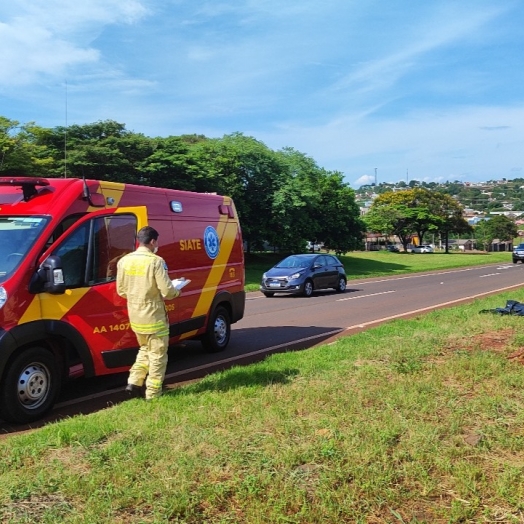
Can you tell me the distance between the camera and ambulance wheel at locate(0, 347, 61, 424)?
5516 millimetres

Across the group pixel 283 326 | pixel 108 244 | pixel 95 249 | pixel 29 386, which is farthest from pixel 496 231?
pixel 29 386

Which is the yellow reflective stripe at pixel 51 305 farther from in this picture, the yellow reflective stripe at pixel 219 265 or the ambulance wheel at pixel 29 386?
the yellow reflective stripe at pixel 219 265

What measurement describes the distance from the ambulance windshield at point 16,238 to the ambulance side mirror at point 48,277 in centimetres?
22

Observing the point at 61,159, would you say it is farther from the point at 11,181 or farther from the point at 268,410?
the point at 268,410

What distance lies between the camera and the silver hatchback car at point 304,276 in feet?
64.1

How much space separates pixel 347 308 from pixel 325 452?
11673 mm

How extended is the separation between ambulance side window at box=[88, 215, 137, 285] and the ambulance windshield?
671mm

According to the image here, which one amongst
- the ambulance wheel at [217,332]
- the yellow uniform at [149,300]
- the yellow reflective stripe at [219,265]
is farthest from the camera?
the ambulance wheel at [217,332]

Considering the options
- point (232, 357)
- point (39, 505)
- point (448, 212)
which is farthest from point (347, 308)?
point (448, 212)

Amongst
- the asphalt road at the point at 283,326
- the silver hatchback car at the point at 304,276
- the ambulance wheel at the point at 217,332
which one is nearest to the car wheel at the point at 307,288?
the silver hatchback car at the point at 304,276

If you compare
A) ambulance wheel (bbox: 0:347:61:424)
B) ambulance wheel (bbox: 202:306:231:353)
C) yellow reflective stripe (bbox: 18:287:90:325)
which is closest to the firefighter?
yellow reflective stripe (bbox: 18:287:90:325)

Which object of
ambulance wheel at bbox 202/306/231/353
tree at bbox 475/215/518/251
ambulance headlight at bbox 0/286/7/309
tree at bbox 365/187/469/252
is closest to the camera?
ambulance headlight at bbox 0/286/7/309

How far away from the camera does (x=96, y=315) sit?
639 centimetres

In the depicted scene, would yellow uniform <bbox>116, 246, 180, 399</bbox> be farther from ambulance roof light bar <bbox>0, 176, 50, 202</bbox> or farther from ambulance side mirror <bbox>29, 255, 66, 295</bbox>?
ambulance roof light bar <bbox>0, 176, 50, 202</bbox>
